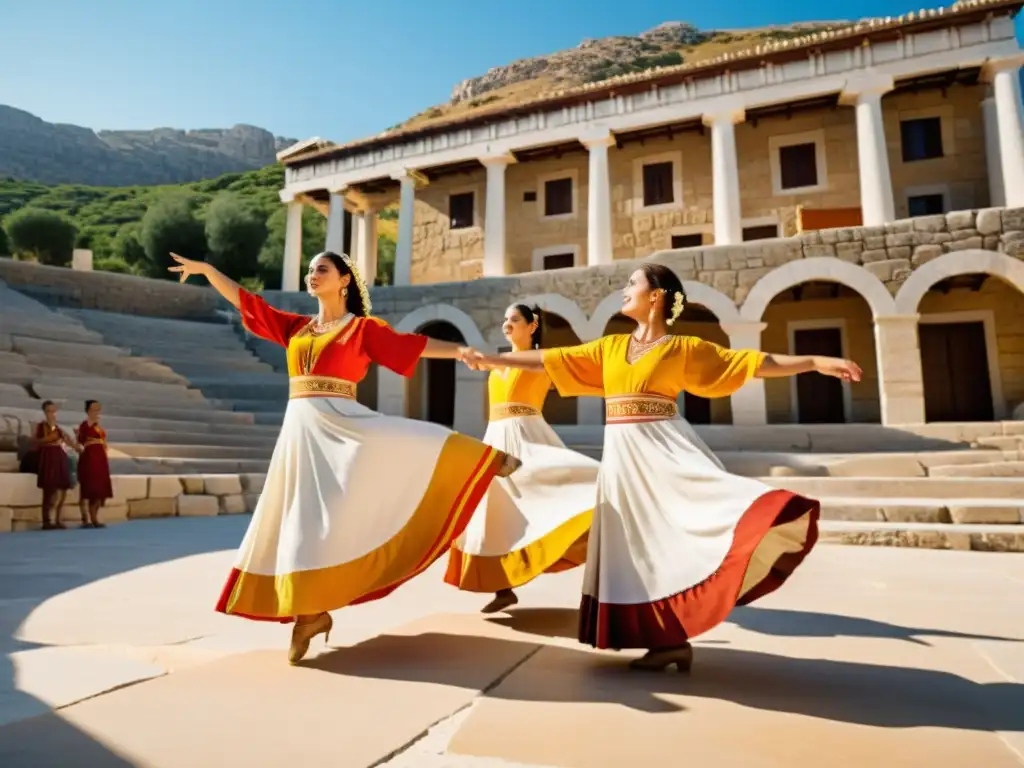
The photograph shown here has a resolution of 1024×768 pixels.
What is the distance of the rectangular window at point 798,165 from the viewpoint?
17969 mm

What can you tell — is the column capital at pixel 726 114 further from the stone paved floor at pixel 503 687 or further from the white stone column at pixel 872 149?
the stone paved floor at pixel 503 687

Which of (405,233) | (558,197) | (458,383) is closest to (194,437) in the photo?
(458,383)

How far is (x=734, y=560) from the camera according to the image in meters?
2.37

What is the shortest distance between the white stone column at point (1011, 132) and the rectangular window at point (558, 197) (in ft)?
36.3

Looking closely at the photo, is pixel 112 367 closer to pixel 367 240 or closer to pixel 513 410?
pixel 367 240

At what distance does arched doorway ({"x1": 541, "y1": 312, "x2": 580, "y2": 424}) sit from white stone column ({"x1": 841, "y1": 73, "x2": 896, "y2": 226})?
8197mm

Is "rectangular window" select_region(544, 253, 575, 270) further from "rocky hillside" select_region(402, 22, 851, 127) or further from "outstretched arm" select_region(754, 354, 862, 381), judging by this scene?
"rocky hillside" select_region(402, 22, 851, 127)

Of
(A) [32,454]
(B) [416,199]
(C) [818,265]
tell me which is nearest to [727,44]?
(B) [416,199]

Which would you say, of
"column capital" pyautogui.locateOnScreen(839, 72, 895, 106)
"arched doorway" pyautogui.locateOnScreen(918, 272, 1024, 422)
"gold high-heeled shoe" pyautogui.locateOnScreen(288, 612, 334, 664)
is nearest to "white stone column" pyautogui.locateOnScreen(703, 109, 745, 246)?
"column capital" pyautogui.locateOnScreen(839, 72, 895, 106)

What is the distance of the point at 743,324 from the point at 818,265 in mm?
1979

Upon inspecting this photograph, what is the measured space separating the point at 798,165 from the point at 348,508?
1900 centimetres

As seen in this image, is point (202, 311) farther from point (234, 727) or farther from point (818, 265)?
point (234, 727)

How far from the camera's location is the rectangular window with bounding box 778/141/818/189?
1797 cm

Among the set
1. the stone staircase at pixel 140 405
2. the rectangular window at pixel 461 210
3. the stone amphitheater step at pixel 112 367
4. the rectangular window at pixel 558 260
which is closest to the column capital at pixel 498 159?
the rectangular window at pixel 461 210
